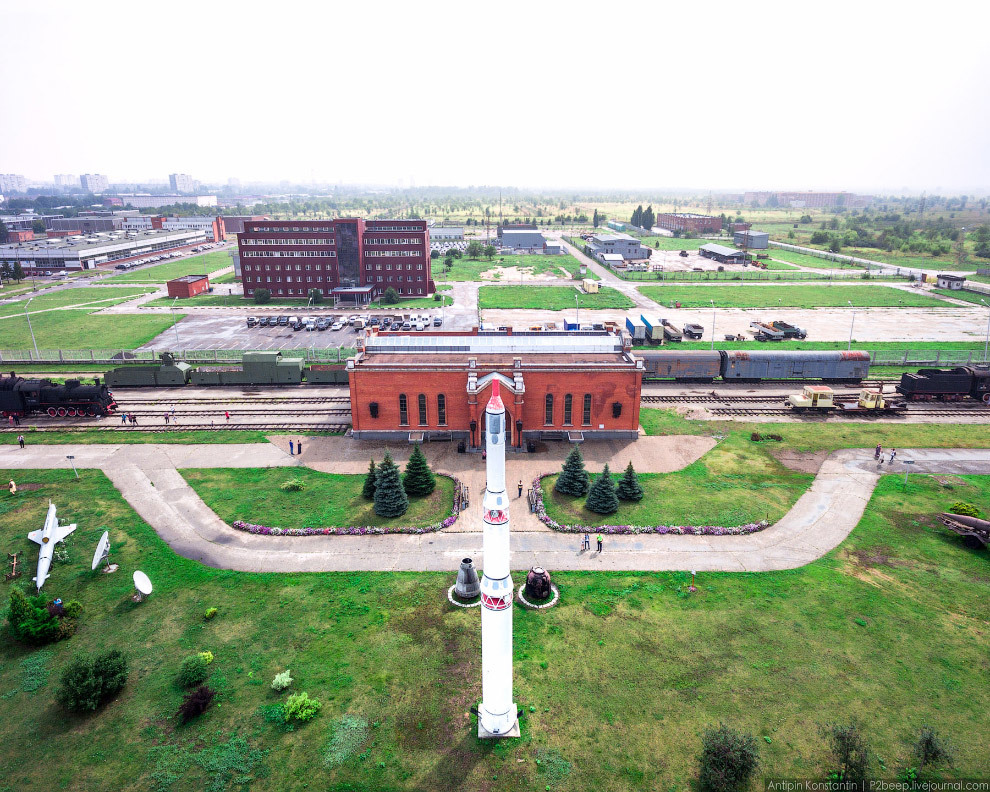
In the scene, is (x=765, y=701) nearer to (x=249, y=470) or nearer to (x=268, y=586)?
(x=268, y=586)

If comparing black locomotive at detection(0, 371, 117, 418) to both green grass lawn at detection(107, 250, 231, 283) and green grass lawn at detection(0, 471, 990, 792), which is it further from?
green grass lawn at detection(107, 250, 231, 283)

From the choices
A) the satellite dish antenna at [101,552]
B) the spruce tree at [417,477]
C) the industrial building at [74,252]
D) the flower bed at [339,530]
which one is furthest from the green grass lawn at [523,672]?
the industrial building at [74,252]

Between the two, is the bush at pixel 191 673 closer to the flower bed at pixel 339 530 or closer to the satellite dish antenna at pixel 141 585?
the satellite dish antenna at pixel 141 585

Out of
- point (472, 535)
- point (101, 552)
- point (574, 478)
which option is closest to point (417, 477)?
point (472, 535)

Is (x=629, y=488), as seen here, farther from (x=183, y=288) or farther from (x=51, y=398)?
(x=183, y=288)

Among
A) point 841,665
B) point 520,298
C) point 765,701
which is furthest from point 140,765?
point 520,298

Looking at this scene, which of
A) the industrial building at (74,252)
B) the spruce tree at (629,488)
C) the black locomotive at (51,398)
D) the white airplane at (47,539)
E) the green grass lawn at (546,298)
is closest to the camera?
the white airplane at (47,539)
